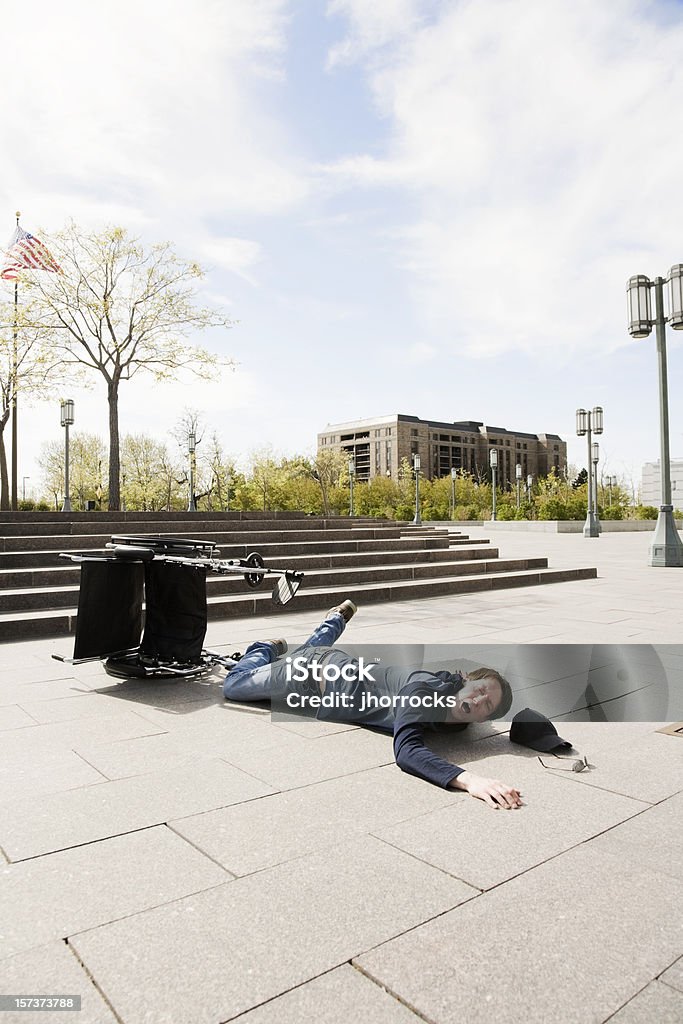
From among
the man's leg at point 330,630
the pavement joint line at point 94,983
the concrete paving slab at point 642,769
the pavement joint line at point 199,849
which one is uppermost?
the man's leg at point 330,630

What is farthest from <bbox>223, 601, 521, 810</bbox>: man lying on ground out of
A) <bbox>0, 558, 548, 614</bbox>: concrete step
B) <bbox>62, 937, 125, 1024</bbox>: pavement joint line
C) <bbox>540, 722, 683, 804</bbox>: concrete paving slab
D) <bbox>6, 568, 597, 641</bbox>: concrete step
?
<bbox>0, 558, 548, 614</bbox>: concrete step

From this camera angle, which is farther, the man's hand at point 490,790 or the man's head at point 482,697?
the man's head at point 482,697

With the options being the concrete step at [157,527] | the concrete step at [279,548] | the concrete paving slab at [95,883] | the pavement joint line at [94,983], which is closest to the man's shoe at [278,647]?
the concrete paving slab at [95,883]

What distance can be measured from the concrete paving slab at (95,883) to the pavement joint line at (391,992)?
0.68 m

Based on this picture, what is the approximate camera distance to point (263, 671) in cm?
488

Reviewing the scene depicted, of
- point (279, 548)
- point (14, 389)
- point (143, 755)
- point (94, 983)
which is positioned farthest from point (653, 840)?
point (14, 389)

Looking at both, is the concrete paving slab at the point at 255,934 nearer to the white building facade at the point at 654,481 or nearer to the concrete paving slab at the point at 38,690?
the concrete paving slab at the point at 38,690

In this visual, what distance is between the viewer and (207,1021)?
1.80m

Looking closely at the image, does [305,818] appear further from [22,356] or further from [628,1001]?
[22,356]

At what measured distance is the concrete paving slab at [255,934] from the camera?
6.24 feet

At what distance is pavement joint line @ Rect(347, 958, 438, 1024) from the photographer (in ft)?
5.95

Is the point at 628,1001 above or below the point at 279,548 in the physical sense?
below

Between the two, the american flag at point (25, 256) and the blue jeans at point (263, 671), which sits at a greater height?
the american flag at point (25, 256)

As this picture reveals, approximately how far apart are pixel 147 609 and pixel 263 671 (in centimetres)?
139
